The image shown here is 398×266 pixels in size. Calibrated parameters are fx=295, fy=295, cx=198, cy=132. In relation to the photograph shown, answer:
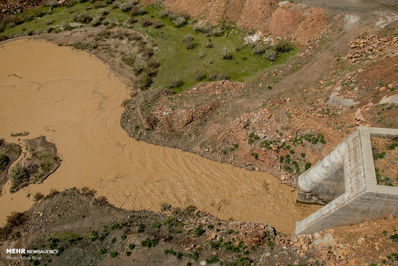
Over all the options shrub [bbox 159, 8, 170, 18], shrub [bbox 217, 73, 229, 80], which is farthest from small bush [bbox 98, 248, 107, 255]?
shrub [bbox 159, 8, 170, 18]

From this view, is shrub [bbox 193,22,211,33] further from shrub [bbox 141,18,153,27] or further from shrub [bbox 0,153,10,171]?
shrub [bbox 0,153,10,171]

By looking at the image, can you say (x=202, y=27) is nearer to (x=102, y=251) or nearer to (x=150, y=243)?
(x=150, y=243)

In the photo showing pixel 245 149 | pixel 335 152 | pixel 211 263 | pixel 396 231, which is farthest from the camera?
pixel 245 149

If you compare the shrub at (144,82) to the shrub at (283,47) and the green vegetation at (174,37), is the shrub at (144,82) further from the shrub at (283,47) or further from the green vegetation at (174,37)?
the shrub at (283,47)

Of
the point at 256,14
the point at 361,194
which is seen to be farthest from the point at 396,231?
the point at 256,14

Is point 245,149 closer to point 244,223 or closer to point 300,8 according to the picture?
point 244,223

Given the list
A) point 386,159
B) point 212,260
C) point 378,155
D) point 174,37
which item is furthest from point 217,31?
point 212,260
